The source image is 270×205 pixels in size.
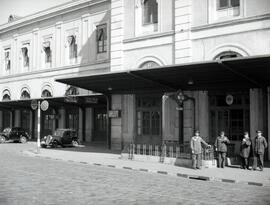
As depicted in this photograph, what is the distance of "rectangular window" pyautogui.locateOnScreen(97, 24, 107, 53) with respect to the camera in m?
31.8

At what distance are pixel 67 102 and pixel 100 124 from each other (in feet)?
12.6

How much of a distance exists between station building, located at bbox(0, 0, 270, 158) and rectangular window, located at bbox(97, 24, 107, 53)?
0.08 m

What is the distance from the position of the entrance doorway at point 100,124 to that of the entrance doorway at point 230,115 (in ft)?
44.3

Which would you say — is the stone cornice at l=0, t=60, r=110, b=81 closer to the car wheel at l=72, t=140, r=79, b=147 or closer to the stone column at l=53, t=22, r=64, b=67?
the stone column at l=53, t=22, r=64, b=67

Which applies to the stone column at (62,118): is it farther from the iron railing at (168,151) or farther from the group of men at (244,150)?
the group of men at (244,150)

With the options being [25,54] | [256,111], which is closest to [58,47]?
[25,54]

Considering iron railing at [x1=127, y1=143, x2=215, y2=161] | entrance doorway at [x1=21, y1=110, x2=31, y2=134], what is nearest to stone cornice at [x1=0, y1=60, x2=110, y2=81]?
entrance doorway at [x1=21, y1=110, x2=31, y2=134]

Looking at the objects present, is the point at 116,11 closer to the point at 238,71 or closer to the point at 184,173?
the point at 238,71

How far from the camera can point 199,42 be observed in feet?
71.2

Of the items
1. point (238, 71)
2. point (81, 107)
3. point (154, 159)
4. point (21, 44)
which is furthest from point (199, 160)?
point (21, 44)

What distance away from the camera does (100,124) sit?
110 ft

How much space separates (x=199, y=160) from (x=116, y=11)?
44.3 ft

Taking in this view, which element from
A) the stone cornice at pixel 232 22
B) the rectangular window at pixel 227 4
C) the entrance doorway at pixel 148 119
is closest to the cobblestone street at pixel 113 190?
the entrance doorway at pixel 148 119

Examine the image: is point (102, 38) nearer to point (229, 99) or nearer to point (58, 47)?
point (58, 47)
